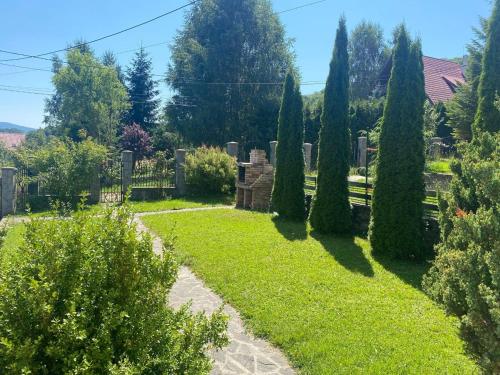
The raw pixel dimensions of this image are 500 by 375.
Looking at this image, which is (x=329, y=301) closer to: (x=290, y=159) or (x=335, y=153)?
(x=335, y=153)

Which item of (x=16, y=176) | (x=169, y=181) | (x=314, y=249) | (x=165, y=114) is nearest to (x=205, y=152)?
(x=169, y=181)

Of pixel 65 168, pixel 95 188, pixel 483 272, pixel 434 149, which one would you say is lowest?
pixel 95 188

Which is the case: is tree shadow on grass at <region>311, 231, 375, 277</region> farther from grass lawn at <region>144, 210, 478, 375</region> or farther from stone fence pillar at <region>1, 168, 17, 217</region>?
stone fence pillar at <region>1, 168, 17, 217</region>

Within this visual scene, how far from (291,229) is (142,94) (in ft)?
79.8

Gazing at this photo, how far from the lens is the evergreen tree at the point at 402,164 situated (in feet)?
22.4

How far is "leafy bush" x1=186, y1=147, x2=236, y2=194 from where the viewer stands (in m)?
14.2

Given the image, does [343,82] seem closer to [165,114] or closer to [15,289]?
[15,289]

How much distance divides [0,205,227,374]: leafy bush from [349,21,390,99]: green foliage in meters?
39.2

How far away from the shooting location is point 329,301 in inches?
189

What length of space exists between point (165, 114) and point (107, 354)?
78.5 ft

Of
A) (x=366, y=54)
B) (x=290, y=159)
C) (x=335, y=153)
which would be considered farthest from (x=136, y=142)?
(x=366, y=54)

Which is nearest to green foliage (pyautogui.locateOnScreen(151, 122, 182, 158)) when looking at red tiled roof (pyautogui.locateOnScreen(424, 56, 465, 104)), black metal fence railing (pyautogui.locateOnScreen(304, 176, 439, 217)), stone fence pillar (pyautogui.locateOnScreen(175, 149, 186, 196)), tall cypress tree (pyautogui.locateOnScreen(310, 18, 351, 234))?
stone fence pillar (pyautogui.locateOnScreen(175, 149, 186, 196))

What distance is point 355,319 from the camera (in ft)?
14.1

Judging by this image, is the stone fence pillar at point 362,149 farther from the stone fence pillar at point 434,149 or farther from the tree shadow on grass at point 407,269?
the tree shadow on grass at point 407,269
